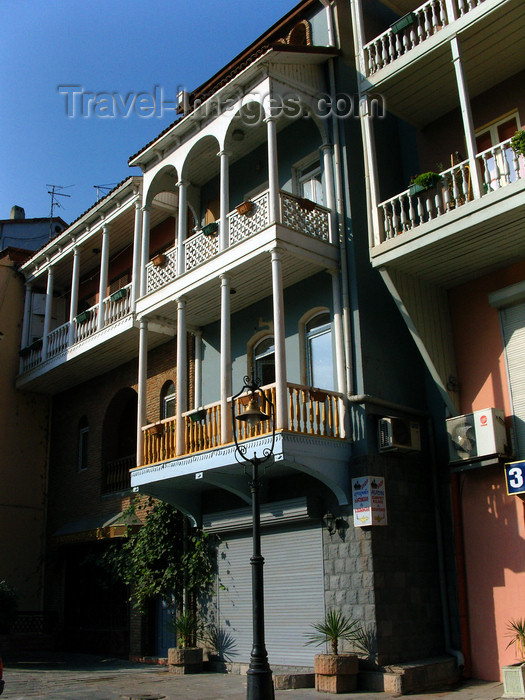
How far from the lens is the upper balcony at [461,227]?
11.5m

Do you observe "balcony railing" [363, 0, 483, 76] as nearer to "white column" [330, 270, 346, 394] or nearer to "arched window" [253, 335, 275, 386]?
"white column" [330, 270, 346, 394]

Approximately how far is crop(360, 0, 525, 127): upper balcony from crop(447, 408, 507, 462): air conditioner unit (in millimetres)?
6060

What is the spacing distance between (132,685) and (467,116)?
1111 cm

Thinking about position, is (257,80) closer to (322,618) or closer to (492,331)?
(492,331)

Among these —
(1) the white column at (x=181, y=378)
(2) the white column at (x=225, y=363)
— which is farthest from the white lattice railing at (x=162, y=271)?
(2) the white column at (x=225, y=363)

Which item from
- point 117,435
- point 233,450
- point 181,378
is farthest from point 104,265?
point 233,450

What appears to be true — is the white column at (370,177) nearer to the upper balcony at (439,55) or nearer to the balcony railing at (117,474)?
the upper balcony at (439,55)

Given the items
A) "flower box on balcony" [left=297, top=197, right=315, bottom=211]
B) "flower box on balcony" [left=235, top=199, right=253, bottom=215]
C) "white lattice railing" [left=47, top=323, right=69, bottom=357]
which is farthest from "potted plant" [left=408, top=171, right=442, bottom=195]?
"white lattice railing" [left=47, top=323, right=69, bottom=357]

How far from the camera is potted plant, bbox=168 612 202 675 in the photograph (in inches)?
553

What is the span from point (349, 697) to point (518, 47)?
10797 millimetres

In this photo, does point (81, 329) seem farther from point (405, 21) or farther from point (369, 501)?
point (405, 21)

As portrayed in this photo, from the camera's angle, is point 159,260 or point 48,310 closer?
point 159,260

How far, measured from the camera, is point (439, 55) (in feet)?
43.0

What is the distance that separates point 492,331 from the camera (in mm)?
13016
